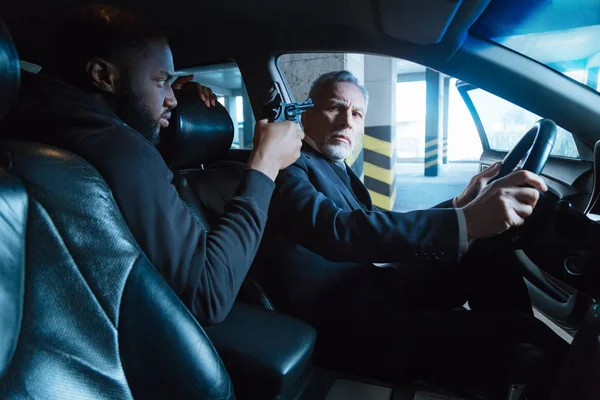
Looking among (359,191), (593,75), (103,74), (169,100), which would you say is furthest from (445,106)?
(103,74)

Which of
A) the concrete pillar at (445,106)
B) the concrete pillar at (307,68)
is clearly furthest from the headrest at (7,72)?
the concrete pillar at (445,106)

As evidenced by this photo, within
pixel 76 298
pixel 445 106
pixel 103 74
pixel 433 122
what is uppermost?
pixel 103 74

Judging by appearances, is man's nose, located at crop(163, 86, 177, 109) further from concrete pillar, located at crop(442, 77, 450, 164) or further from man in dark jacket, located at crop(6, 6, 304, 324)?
concrete pillar, located at crop(442, 77, 450, 164)

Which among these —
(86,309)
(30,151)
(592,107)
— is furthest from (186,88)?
(592,107)

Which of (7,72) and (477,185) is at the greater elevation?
(7,72)

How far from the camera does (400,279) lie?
144 cm

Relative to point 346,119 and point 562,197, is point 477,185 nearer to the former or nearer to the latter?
point 346,119

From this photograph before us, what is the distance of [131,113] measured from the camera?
1031 millimetres

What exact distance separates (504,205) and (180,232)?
0.68m

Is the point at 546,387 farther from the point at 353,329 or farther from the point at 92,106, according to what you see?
the point at 92,106

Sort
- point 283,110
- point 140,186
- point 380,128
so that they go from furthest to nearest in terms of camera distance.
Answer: point 380,128 < point 283,110 < point 140,186

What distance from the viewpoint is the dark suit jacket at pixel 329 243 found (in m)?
1.06

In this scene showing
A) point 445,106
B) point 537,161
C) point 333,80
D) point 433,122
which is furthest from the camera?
point 445,106

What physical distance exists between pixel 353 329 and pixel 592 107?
34.1 inches
